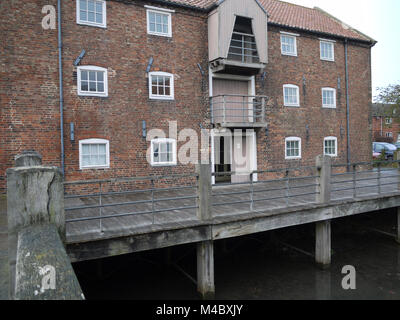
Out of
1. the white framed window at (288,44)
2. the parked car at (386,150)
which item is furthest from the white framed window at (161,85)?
the parked car at (386,150)

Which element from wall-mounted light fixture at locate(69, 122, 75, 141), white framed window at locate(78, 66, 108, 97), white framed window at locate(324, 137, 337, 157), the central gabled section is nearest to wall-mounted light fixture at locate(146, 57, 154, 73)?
white framed window at locate(78, 66, 108, 97)

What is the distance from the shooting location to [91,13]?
11023 millimetres

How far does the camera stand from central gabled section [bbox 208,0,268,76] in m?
12.5

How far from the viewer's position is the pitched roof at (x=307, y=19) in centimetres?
1555

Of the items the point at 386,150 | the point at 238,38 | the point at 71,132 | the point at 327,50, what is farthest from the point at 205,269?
the point at 386,150

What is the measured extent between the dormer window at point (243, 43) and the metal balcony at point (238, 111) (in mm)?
1653

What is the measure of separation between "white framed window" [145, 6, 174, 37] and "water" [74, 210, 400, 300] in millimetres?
7945

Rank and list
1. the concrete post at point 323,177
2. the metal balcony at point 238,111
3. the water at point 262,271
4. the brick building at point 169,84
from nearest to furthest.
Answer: the water at point 262,271
the concrete post at point 323,177
the brick building at point 169,84
the metal balcony at point 238,111

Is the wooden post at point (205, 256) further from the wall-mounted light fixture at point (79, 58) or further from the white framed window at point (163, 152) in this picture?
the wall-mounted light fixture at point (79, 58)

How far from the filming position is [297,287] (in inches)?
309

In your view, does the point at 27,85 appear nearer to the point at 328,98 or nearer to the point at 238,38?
the point at 238,38
